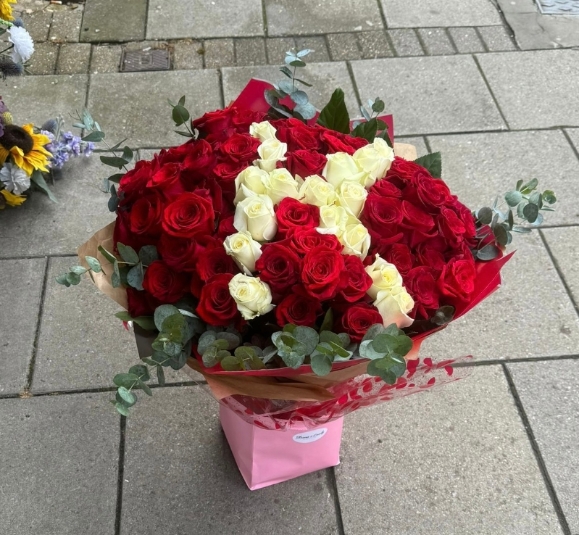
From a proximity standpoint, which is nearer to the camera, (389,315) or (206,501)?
(389,315)

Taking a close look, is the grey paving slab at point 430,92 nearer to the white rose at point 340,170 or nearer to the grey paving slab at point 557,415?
the grey paving slab at point 557,415

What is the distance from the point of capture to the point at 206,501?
6.25ft

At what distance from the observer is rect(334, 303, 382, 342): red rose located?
106 centimetres

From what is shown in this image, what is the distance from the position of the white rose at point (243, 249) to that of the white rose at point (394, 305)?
239 mm

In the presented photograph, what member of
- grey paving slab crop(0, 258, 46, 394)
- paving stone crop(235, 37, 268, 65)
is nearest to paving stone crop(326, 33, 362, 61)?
paving stone crop(235, 37, 268, 65)

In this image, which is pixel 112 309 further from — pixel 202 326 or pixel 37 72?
pixel 37 72

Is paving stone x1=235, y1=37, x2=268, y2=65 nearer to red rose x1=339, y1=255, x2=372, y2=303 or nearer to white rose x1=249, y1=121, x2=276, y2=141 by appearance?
white rose x1=249, y1=121, x2=276, y2=141

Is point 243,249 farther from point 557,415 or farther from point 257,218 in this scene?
point 557,415

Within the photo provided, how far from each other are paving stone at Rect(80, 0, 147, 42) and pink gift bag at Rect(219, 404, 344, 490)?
2.58 metres

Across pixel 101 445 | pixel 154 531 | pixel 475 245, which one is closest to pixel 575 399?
pixel 475 245

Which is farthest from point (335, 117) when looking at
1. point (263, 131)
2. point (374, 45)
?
point (374, 45)

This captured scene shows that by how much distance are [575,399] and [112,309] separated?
1778 millimetres

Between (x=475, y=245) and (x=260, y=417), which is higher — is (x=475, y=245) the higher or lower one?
the higher one

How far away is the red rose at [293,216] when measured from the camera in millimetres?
1116
